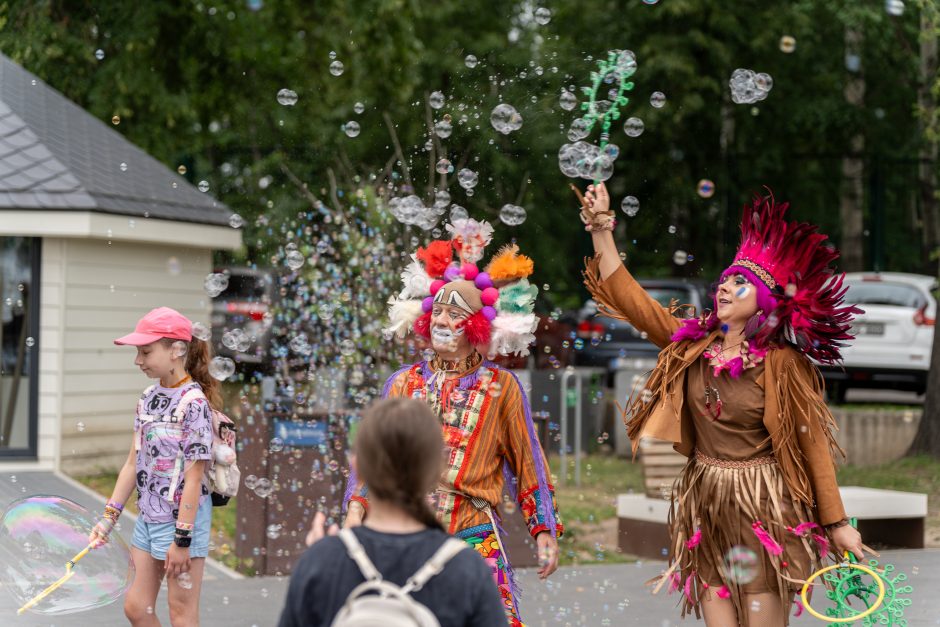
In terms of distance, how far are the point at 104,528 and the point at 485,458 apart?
147 cm

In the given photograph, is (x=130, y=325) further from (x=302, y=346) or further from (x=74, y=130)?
(x=302, y=346)

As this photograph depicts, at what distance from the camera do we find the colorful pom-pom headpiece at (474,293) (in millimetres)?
4875

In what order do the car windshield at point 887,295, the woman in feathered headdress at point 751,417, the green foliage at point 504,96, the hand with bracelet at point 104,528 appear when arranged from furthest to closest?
the car windshield at point 887,295 < the green foliage at point 504,96 < the hand with bracelet at point 104,528 < the woman in feathered headdress at point 751,417

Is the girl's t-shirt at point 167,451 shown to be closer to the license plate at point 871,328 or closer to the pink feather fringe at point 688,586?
the pink feather fringe at point 688,586

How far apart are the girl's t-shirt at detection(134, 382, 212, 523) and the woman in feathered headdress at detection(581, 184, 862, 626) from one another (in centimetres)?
154

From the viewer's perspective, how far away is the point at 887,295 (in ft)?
54.9

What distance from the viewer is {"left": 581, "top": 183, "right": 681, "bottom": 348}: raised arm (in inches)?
197

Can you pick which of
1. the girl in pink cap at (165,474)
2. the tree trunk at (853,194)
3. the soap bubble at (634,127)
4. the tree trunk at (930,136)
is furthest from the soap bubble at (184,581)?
the tree trunk at (853,194)

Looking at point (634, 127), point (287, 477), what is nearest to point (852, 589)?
point (634, 127)

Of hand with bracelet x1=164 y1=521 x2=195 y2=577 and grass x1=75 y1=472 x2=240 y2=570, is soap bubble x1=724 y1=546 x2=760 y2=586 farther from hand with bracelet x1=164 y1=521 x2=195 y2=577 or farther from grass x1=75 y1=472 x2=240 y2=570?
grass x1=75 y1=472 x2=240 y2=570

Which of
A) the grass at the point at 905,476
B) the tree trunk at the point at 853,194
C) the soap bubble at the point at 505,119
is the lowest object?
the grass at the point at 905,476

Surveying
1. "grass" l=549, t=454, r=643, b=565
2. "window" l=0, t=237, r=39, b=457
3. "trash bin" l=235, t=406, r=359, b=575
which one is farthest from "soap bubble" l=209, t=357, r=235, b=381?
"window" l=0, t=237, r=39, b=457

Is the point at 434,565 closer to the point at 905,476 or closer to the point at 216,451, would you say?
the point at 216,451

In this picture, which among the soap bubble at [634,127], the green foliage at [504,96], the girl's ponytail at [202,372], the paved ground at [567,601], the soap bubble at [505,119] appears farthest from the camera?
the green foliage at [504,96]
